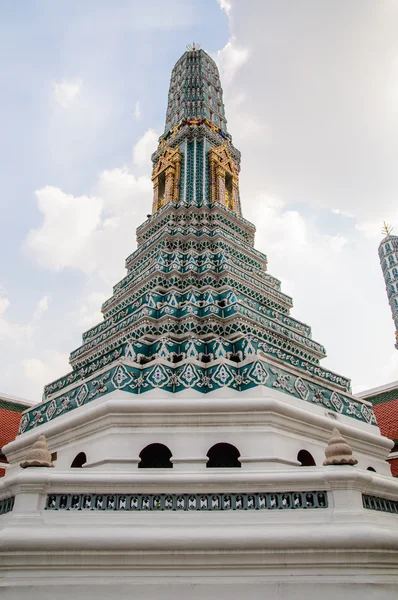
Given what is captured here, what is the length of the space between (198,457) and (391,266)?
4919 centimetres

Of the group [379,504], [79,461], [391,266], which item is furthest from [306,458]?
[391,266]

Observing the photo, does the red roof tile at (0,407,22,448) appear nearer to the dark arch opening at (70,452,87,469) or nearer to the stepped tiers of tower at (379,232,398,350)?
the dark arch opening at (70,452,87,469)

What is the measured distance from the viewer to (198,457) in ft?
33.1

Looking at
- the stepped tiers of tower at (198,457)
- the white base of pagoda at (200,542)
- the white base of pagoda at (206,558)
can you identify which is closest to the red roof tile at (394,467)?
the stepped tiers of tower at (198,457)

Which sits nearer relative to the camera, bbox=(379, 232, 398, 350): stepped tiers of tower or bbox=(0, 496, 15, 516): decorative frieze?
bbox=(0, 496, 15, 516): decorative frieze

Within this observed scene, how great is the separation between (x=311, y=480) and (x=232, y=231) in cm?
1337

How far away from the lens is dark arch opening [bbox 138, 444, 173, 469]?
11.0 metres

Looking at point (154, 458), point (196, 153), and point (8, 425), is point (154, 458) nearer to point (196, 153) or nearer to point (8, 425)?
point (8, 425)

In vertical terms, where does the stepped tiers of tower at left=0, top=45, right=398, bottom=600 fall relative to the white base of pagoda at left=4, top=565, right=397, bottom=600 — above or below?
above

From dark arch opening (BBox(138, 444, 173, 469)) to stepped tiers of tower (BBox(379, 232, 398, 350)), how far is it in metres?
44.5

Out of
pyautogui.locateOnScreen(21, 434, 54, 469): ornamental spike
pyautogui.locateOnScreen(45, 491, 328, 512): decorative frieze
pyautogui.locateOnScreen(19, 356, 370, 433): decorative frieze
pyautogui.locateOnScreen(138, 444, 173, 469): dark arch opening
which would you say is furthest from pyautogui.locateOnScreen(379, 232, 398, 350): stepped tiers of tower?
pyautogui.locateOnScreen(21, 434, 54, 469): ornamental spike

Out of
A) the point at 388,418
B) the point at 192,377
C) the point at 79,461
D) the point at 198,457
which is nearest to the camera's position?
the point at 198,457

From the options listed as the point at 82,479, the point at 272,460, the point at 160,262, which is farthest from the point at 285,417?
the point at 160,262

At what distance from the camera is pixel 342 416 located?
13086mm
